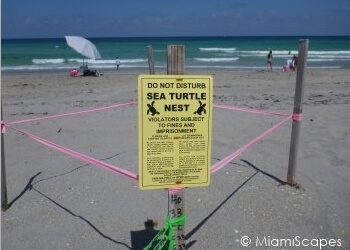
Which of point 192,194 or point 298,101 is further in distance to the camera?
point 192,194

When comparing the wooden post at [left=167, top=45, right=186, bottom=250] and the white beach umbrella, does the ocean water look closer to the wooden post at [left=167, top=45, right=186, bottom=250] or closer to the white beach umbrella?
the white beach umbrella

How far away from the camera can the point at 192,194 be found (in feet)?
15.3

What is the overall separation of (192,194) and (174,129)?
2.17 meters

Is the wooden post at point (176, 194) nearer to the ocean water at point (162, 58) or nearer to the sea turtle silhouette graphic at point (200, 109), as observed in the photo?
the sea turtle silhouette graphic at point (200, 109)

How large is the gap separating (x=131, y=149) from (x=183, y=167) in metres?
3.63

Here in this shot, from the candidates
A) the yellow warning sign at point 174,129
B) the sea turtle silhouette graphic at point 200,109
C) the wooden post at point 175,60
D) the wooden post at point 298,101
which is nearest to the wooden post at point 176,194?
the wooden post at point 175,60

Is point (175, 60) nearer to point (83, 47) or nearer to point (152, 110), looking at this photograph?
point (152, 110)

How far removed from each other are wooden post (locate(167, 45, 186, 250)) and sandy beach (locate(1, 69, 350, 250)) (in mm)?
699

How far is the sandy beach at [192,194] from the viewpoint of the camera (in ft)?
12.6

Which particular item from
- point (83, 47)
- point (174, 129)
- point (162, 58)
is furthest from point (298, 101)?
point (162, 58)

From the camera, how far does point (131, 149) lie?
626 centimetres

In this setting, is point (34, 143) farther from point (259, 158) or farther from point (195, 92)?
point (195, 92)

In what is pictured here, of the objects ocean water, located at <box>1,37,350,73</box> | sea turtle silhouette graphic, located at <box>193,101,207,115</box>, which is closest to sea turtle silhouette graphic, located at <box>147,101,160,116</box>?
sea turtle silhouette graphic, located at <box>193,101,207,115</box>

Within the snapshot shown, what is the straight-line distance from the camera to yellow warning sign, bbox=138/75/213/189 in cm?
259
